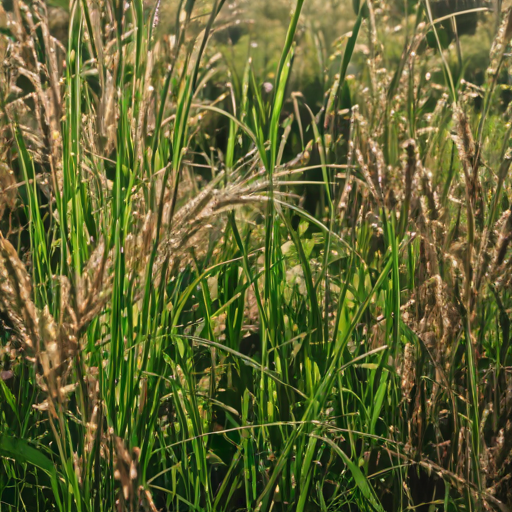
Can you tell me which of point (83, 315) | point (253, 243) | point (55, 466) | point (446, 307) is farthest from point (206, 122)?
point (55, 466)

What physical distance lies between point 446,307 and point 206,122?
0.46 metres

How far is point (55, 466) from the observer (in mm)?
919

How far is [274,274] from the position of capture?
35.1 inches

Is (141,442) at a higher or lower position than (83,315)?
lower

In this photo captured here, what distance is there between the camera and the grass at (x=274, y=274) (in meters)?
0.85

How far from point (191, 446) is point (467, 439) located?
41cm

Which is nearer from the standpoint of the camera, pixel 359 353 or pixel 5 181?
pixel 359 353

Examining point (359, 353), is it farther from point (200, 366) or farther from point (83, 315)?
point (83, 315)

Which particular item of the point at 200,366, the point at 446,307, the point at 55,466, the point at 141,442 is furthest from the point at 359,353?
the point at 55,466

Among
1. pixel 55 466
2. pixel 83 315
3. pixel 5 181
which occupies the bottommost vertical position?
pixel 55 466

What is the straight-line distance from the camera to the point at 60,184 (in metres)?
0.91

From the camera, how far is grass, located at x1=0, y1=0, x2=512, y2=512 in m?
0.85

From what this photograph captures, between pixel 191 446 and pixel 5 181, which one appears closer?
pixel 191 446

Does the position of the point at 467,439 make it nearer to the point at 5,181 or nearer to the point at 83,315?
the point at 83,315
